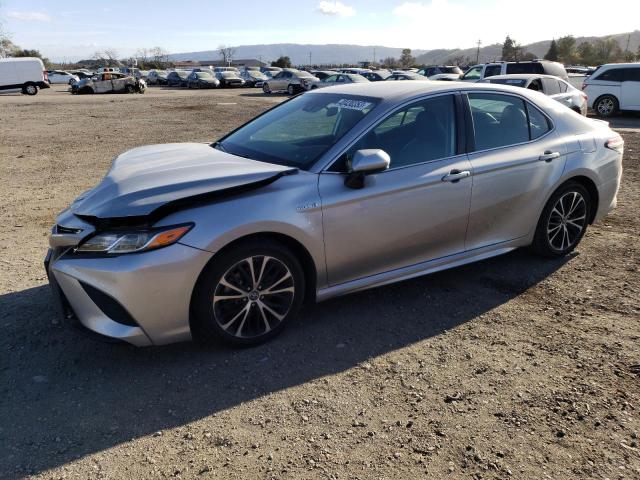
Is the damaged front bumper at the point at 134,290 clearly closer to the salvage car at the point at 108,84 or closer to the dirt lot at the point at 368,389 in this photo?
the dirt lot at the point at 368,389

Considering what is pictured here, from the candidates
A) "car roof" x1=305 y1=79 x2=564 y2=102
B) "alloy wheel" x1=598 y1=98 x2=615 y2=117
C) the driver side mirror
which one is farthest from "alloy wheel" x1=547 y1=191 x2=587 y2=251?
"alloy wheel" x1=598 y1=98 x2=615 y2=117

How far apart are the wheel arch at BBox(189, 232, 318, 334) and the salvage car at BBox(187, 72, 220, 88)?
41.0m

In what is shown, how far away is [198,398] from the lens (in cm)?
309

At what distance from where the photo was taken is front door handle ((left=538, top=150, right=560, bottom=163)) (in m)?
4.59

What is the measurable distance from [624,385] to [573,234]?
220 cm

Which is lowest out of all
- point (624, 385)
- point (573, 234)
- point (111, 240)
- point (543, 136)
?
point (624, 385)

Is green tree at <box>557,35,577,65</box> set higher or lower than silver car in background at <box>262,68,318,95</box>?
higher

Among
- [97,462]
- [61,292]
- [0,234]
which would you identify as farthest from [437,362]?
[0,234]

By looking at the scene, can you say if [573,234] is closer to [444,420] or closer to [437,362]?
[437,362]

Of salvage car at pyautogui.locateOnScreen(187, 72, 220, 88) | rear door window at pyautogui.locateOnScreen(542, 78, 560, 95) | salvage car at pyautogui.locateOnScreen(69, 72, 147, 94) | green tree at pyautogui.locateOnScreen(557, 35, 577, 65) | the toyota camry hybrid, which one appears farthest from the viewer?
green tree at pyautogui.locateOnScreen(557, 35, 577, 65)

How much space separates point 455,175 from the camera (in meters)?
4.05

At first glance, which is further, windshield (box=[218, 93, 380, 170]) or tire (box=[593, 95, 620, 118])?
tire (box=[593, 95, 620, 118])

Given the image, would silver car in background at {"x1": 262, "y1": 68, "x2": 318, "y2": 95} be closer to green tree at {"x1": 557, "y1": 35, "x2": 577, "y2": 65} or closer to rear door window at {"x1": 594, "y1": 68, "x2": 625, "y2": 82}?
rear door window at {"x1": 594, "y1": 68, "x2": 625, "y2": 82}

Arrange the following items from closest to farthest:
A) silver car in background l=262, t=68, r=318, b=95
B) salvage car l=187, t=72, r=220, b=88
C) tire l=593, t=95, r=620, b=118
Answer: tire l=593, t=95, r=620, b=118 < silver car in background l=262, t=68, r=318, b=95 < salvage car l=187, t=72, r=220, b=88
